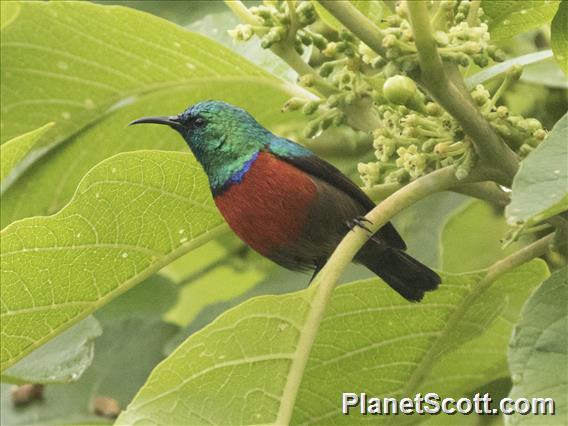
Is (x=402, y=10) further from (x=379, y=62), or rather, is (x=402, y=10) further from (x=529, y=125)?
(x=529, y=125)

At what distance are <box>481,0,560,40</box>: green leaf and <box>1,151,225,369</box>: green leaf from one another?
0.76 metres

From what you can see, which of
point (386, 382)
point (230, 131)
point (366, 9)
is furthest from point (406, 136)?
point (230, 131)

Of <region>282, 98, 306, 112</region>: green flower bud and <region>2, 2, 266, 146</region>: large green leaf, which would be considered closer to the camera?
<region>282, 98, 306, 112</region>: green flower bud

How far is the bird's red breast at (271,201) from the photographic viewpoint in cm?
273

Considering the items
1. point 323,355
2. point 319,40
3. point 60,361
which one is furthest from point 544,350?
point 60,361

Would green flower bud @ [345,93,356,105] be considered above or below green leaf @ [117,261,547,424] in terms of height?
above

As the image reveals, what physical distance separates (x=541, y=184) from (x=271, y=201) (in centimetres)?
114

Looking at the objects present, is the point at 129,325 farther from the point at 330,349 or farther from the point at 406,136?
the point at 406,136

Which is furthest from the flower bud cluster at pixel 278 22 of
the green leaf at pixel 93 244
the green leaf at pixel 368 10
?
the green leaf at pixel 93 244

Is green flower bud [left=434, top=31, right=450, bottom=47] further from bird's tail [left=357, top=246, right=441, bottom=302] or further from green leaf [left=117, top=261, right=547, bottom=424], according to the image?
bird's tail [left=357, top=246, right=441, bottom=302]

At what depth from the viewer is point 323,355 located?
2.53 m

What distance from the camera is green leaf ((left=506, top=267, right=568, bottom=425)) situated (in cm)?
191

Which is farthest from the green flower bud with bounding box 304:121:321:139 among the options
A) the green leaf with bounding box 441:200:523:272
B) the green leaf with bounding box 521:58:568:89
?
the green leaf with bounding box 441:200:523:272

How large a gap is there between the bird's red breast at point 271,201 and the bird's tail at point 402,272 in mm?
273
